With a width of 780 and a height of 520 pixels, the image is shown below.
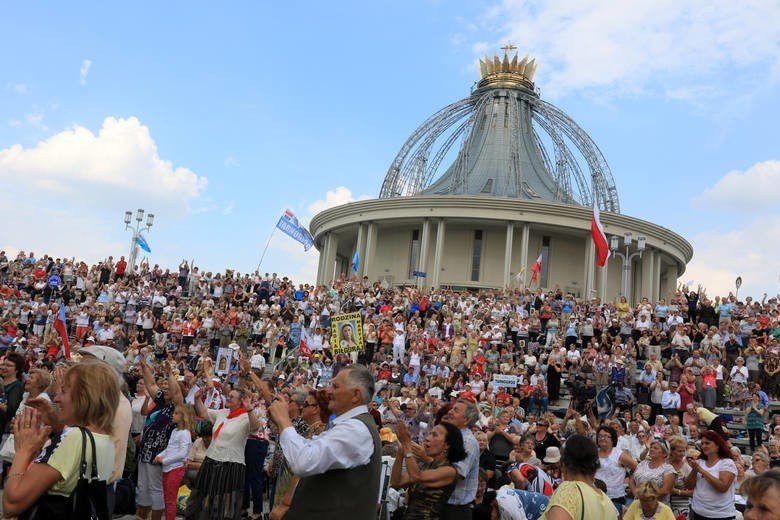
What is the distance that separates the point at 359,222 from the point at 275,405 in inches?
1506

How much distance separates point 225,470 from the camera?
755 centimetres

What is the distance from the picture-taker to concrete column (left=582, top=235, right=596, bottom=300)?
38.8 meters

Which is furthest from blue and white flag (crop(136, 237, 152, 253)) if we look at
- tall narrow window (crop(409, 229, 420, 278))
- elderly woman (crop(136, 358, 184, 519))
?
elderly woman (crop(136, 358, 184, 519))

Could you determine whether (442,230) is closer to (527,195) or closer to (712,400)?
(527,195)

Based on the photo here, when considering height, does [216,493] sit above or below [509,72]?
below

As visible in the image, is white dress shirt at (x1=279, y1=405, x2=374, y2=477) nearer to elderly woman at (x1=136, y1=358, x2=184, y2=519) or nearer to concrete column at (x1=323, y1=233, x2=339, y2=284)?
elderly woman at (x1=136, y1=358, x2=184, y2=519)

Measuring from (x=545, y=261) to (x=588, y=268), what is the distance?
270cm

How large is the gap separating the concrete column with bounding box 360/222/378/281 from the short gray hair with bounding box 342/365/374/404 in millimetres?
37095

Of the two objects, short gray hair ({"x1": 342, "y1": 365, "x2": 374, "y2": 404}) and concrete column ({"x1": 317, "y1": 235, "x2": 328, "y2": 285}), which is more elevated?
concrete column ({"x1": 317, "y1": 235, "x2": 328, "y2": 285})

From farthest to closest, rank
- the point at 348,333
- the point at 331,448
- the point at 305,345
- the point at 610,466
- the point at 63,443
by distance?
the point at 305,345 → the point at 348,333 → the point at 610,466 → the point at 331,448 → the point at 63,443

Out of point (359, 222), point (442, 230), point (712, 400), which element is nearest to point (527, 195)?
point (442, 230)

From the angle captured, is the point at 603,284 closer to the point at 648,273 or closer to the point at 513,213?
the point at 648,273

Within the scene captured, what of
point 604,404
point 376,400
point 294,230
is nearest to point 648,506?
point 376,400

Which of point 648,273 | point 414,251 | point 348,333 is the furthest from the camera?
point 414,251
